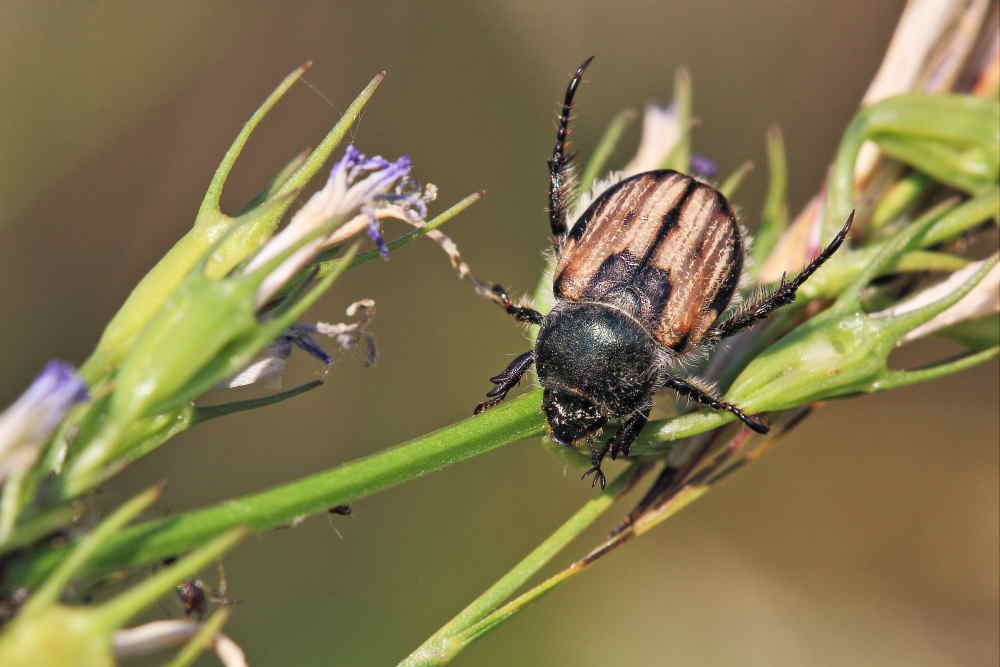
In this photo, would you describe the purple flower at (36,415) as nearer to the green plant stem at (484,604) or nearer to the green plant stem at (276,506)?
the green plant stem at (276,506)

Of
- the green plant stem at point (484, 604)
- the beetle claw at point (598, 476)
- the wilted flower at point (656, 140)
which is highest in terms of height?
the wilted flower at point (656, 140)

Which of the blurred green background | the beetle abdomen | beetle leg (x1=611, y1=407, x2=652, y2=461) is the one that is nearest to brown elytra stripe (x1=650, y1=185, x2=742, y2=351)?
the beetle abdomen

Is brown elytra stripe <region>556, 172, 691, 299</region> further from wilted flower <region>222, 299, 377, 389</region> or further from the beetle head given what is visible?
wilted flower <region>222, 299, 377, 389</region>

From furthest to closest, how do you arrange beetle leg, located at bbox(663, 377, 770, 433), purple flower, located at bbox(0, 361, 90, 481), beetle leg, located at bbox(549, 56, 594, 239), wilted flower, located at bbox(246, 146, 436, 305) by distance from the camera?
beetle leg, located at bbox(549, 56, 594, 239) < beetle leg, located at bbox(663, 377, 770, 433) < wilted flower, located at bbox(246, 146, 436, 305) < purple flower, located at bbox(0, 361, 90, 481)

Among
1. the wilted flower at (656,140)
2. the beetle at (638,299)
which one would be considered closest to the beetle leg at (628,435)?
the beetle at (638,299)

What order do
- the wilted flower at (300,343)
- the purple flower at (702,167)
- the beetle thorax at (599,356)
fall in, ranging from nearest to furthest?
the wilted flower at (300,343), the beetle thorax at (599,356), the purple flower at (702,167)

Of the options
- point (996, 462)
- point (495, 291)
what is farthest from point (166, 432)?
point (996, 462)

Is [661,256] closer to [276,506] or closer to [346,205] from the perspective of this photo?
[346,205]

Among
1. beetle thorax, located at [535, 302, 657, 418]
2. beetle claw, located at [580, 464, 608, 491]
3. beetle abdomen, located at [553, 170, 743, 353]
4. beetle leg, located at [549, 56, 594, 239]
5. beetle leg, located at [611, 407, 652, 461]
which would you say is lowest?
beetle claw, located at [580, 464, 608, 491]

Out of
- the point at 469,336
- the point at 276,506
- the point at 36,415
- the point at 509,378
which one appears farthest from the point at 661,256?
the point at 469,336
